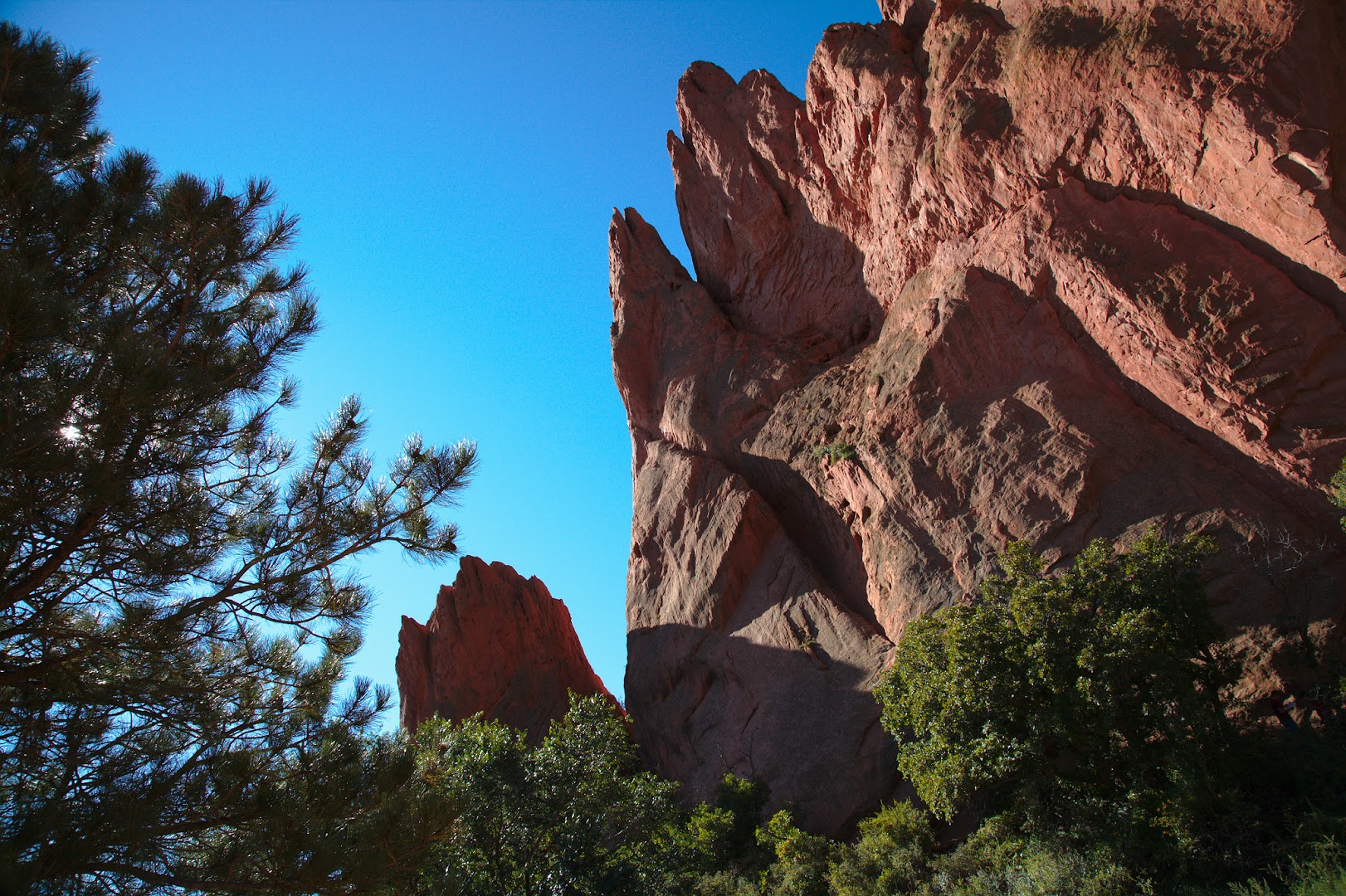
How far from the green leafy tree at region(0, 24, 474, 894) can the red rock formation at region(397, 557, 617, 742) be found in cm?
2273

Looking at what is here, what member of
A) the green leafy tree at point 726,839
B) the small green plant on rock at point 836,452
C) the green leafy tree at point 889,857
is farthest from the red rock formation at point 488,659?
the green leafy tree at point 889,857

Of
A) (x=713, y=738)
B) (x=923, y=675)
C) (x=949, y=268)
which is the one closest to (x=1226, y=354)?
(x=949, y=268)

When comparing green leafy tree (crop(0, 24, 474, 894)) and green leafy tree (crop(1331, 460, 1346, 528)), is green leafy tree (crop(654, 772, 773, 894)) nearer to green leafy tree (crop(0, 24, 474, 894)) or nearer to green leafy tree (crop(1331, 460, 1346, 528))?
green leafy tree (crop(0, 24, 474, 894))

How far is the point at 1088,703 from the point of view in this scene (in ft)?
42.4

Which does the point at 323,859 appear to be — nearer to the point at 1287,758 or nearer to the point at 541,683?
the point at 1287,758

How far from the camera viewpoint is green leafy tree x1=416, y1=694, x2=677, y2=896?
12672 millimetres

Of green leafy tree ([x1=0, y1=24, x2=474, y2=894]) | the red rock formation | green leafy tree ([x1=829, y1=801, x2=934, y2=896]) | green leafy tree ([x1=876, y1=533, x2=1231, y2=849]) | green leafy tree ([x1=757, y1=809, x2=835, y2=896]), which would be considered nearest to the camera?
green leafy tree ([x1=0, y1=24, x2=474, y2=894])

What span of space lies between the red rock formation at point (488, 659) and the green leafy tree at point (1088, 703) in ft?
64.2

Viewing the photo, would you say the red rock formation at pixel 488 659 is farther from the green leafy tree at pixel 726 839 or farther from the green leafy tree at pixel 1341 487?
the green leafy tree at pixel 1341 487

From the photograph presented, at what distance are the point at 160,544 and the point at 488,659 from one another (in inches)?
989

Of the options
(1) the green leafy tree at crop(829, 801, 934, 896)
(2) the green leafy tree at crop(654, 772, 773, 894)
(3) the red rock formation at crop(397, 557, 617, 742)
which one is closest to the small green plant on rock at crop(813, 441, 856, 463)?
(2) the green leafy tree at crop(654, 772, 773, 894)

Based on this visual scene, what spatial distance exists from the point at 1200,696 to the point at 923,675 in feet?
14.9

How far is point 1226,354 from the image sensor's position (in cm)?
1666

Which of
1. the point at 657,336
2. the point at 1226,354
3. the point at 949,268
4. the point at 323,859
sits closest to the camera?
the point at 323,859
